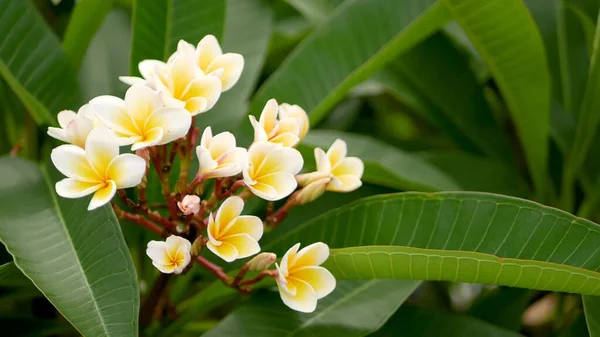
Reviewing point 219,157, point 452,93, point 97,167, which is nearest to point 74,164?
point 97,167

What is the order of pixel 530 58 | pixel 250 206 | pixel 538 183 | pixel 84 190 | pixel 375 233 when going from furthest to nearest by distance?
pixel 538 183 < pixel 530 58 < pixel 250 206 < pixel 375 233 < pixel 84 190

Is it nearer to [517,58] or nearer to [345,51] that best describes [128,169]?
[345,51]

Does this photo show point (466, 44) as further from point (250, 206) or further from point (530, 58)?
point (250, 206)

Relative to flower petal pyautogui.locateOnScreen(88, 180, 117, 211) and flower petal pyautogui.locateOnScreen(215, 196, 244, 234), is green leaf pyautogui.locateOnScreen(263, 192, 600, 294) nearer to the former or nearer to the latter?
flower petal pyautogui.locateOnScreen(215, 196, 244, 234)

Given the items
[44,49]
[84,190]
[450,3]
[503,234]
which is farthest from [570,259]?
[44,49]

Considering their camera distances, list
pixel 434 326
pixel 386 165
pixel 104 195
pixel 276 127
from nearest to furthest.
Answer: pixel 104 195
pixel 276 127
pixel 434 326
pixel 386 165
